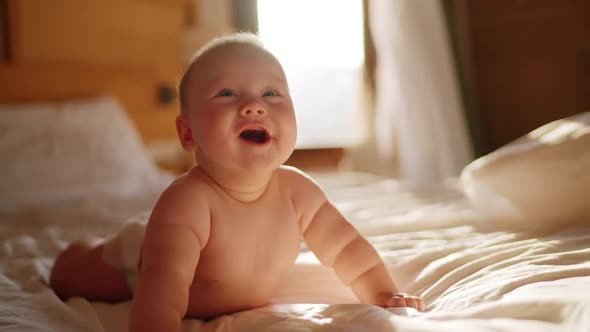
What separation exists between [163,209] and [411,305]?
363 millimetres

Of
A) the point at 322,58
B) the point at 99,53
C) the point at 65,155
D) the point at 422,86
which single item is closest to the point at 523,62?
the point at 422,86

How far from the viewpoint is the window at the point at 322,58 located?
3.84 meters

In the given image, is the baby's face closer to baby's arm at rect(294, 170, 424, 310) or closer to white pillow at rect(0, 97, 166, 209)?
baby's arm at rect(294, 170, 424, 310)

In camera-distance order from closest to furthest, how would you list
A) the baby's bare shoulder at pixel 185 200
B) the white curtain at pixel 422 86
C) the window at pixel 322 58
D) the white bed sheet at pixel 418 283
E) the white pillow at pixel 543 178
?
the white bed sheet at pixel 418 283, the baby's bare shoulder at pixel 185 200, the white pillow at pixel 543 178, the white curtain at pixel 422 86, the window at pixel 322 58

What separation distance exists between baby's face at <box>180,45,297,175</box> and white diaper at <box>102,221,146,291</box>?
213 mm

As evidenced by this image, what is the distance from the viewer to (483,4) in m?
3.56

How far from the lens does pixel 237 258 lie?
79 centimetres

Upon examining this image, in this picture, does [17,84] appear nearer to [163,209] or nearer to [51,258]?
[51,258]

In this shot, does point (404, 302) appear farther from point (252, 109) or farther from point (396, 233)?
point (396, 233)

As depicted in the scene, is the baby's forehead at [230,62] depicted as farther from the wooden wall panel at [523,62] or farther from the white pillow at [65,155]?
the wooden wall panel at [523,62]

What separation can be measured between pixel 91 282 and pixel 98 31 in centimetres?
191

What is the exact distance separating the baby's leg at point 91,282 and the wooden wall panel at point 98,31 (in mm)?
1629

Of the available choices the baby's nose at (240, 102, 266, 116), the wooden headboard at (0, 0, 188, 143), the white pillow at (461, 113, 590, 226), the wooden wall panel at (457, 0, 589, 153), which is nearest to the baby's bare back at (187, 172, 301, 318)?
the baby's nose at (240, 102, 266, 116)

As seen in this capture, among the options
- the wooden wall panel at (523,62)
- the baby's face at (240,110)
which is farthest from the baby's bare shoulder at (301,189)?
the wooden wall panel at (523,62)
